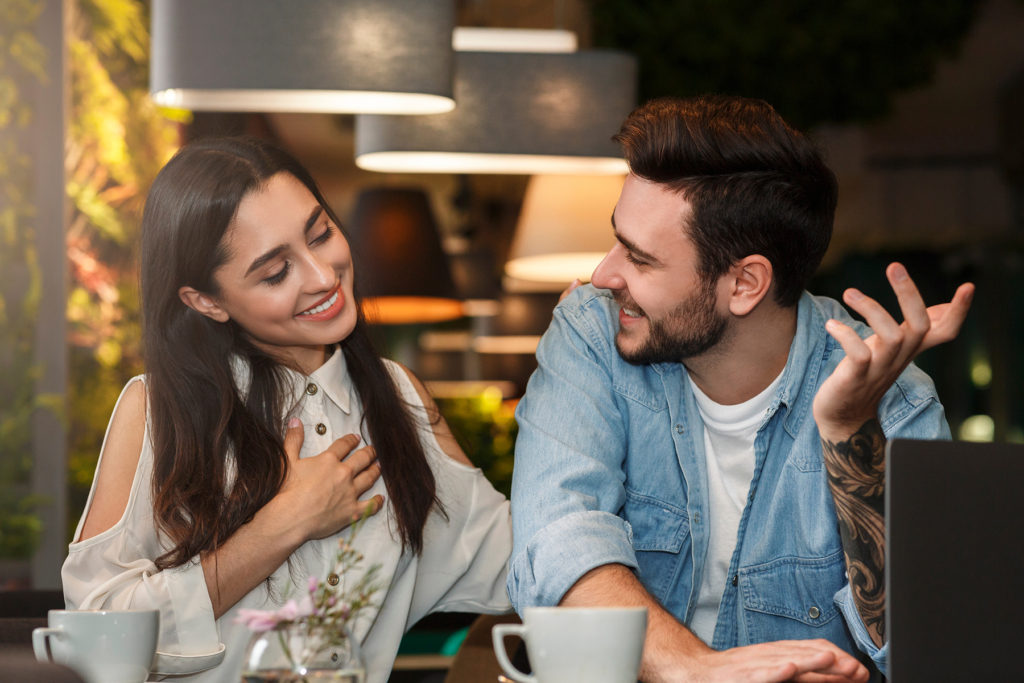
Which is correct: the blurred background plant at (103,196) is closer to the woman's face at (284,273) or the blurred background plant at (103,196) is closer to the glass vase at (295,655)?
the woman's face at (284,273)

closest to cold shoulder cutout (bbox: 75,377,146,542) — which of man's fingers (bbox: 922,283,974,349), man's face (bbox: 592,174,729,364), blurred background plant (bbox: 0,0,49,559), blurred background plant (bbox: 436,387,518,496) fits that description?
man's face (bbox: 592,174,729,364)

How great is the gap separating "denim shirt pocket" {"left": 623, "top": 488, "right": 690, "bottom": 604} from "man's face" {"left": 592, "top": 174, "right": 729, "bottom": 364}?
0.26 metres

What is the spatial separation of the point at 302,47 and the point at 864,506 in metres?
1.18

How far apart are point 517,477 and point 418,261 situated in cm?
280

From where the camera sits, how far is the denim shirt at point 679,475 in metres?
1.71

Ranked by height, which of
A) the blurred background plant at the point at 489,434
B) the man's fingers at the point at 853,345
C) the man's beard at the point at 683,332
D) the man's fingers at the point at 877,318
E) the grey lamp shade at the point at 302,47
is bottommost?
the blurred background plant at the point at 489,434

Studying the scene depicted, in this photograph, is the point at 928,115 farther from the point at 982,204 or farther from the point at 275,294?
the point at 275,294

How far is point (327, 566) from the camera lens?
171 centimetres

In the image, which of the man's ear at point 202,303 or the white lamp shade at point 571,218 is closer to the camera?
the man's ear at point 202,303

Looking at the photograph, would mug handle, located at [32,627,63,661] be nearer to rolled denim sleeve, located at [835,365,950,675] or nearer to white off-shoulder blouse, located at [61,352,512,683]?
white off-shoulder blouse, located at [61,352,512,683]

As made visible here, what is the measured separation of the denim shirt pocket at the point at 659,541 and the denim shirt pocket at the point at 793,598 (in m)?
0.12

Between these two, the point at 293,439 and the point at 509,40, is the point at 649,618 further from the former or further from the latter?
the point at 509,40

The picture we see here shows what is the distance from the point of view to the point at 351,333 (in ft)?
6.23

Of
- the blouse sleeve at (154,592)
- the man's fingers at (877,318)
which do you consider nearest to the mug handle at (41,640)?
the blouse sleeve at (154,592)
